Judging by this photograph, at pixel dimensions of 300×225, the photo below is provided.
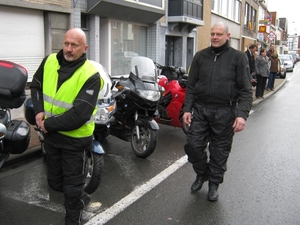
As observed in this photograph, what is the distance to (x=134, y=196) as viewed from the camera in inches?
159

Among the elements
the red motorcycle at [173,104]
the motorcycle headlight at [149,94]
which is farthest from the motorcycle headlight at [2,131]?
the red motorcycle at [173,104]

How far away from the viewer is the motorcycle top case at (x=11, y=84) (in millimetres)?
3715

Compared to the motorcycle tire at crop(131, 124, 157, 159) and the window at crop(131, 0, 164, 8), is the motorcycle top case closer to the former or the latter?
the motorcycle tire at crop(131, 124, 157, 159)

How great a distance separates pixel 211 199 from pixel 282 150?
2.86 m

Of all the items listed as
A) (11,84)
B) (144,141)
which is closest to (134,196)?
(144,141)

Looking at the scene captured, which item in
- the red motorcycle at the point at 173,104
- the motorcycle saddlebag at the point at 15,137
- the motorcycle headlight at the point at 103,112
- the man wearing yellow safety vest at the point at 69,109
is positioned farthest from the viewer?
the red motorcycle at the point at 173,104

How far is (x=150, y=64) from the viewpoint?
5645mm

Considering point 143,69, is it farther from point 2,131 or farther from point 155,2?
point 155,2

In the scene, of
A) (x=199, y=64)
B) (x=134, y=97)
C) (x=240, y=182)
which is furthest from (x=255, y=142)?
(x=199, y=64)

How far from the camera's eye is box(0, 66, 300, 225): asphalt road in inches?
139

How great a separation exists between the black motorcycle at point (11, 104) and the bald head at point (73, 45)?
3.60 ft

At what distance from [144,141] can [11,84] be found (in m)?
2.33

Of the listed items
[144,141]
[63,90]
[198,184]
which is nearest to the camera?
[63,90]

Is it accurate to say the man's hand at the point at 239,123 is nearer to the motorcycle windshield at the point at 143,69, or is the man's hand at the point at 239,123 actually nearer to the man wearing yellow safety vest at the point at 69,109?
the man wearing yellow safety vest at the point at 69,109
